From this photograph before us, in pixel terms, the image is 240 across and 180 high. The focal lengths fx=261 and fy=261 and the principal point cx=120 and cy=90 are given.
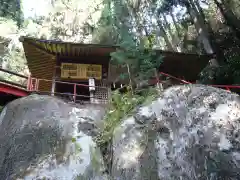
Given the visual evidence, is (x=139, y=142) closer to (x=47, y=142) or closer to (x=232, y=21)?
(x=47, y=142)

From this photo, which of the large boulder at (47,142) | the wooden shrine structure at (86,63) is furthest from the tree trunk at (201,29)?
the large boulder at (47,142)

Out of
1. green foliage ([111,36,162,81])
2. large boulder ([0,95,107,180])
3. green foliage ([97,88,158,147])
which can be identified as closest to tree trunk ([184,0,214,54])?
green foliage ([111,36,162,81])

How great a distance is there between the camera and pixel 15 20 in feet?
91.8

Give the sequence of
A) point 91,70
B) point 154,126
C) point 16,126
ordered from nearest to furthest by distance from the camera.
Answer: point 154,126 < point 16,126 < point 91,70

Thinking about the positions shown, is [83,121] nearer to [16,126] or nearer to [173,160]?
[16,126]

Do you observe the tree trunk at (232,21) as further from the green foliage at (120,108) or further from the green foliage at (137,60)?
the green foliage at (120,108)

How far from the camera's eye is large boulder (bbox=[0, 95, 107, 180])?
24.5ft

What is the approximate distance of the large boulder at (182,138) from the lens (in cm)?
617

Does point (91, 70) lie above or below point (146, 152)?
above

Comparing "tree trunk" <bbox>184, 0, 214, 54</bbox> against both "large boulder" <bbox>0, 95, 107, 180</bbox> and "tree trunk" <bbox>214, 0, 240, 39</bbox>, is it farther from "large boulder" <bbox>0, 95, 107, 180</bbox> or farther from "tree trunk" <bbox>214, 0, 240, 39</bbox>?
"large boulder" <bbox>0, 95, 107, 180</bbox>

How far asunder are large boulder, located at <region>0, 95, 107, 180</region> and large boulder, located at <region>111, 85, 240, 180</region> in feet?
3.95

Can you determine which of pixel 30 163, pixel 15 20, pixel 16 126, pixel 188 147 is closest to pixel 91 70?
pixel 16 126

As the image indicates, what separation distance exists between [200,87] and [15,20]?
25494 mm

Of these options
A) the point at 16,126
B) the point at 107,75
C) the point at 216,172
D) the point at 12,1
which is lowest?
the point at 216,172
